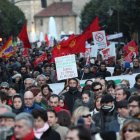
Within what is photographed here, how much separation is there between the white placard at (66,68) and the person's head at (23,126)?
9.66 meters

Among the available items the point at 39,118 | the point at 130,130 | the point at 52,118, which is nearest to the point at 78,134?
the point at 130,130

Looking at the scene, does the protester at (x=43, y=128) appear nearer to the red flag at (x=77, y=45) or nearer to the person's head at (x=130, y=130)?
the person's head at (x=130, y=130)

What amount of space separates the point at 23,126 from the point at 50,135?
3.34ft

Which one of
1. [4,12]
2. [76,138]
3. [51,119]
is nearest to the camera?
[76,138]

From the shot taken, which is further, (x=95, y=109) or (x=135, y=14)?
(x=135, y=14)

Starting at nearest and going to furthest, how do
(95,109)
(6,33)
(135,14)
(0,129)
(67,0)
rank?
(0,129), (95,109), (135,14), (6,33), (67,0)

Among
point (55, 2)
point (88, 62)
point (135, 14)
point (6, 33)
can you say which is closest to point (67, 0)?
point (55, 2)

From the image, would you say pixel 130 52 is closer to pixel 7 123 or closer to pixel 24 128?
pixel 7 123

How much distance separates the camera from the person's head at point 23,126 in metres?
8.17

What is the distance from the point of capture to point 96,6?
254ft

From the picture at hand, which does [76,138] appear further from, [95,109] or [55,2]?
[55,2]

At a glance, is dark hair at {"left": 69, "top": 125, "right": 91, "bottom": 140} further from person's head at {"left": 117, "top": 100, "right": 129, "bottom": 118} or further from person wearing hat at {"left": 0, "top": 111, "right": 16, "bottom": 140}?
person's head at {"left": 117, "top": 100, "right": 129, "bottom": 118}

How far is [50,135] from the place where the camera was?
9.21 metres

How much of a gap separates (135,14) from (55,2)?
81264 millimetres
